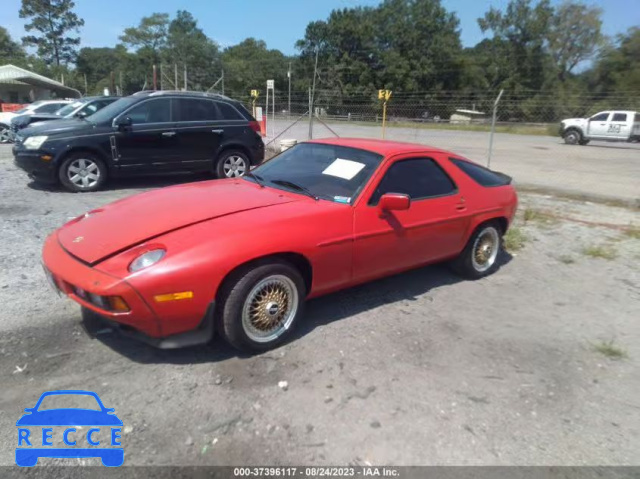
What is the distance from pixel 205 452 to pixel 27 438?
0.92m

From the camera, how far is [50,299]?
4.02 meters

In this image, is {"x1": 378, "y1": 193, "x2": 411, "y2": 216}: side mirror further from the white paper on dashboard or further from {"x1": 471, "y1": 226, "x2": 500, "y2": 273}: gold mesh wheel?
{"x1": 471, "y1": 226, "x2": 500, "y2": 273}: gold mesh wheel

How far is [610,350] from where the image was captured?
3629 millimetres

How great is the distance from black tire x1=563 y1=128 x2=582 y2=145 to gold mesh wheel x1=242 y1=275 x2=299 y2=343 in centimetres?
2556

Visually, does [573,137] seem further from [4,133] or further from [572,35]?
[572,35]

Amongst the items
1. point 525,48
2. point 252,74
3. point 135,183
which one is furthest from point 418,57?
point 135,183

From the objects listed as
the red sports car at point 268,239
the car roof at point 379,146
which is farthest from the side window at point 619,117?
the car roof at point 379,146

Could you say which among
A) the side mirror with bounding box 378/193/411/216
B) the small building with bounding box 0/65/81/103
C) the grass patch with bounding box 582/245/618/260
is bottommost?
the grass patch with bounding box 582/245/618/260

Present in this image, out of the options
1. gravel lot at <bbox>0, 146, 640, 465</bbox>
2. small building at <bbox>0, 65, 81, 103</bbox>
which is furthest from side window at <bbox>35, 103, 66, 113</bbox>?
small building at <bbox>0, 65, 81, 103</bbox>

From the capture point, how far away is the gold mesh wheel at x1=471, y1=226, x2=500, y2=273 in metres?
4.91

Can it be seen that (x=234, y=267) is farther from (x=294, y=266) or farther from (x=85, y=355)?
(x=85, y=355)

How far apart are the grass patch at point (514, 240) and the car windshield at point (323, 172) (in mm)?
2828

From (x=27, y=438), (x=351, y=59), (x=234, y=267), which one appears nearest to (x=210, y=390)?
(x=234, y=267)

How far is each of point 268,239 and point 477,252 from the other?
2.63 meters
